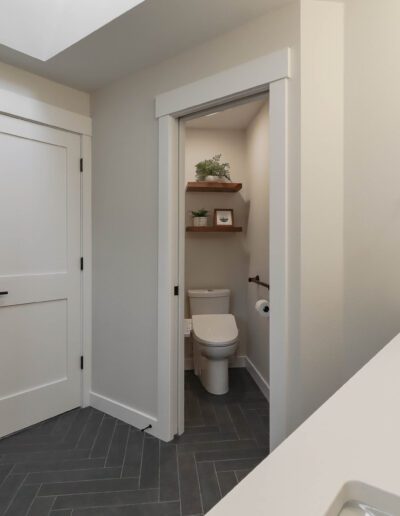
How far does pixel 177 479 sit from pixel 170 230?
4.58ft

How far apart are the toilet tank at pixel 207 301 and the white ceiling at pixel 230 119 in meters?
1.57

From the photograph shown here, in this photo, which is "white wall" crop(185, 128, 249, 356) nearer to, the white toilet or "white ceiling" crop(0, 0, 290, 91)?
the white toilet

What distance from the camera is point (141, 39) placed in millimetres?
1852

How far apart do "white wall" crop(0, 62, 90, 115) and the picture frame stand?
1.44 metres

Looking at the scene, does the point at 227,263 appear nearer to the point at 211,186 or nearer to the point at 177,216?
the point at 211,186

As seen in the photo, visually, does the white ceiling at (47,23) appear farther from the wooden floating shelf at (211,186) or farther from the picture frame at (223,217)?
the picture frame at (223,217)

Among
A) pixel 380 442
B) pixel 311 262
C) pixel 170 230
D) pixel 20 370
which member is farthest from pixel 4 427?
pixel 380 442

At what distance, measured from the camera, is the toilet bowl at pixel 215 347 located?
2631mm

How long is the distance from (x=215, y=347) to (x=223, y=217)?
129 centimetres

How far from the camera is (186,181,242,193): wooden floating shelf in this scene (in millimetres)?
3076

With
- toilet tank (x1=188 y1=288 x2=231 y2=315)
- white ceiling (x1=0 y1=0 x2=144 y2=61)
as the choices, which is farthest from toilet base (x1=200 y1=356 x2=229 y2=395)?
A: white ceiling (x1=0 y1=0 x2=144 y2=61)

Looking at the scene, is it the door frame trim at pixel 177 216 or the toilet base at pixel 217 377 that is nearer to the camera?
the door frame trim at pixel 177 216

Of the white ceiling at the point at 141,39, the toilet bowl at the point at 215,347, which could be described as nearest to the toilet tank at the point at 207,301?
the toilet bowl at the point at 215,347

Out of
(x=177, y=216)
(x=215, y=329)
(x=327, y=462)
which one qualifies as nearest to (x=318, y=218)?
(x=177, y=216)
